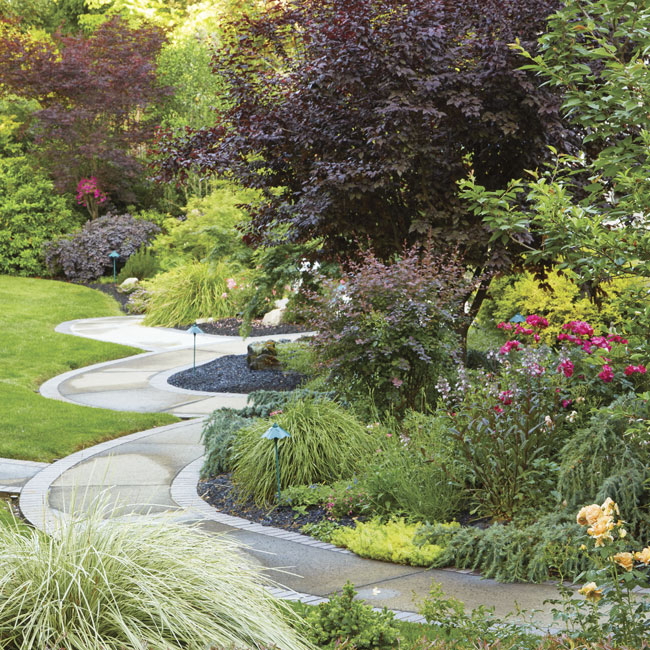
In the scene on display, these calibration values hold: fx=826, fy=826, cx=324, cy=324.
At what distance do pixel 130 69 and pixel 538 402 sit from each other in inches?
773

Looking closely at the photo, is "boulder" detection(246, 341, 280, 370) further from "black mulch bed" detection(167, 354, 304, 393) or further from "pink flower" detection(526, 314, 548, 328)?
"pink flower" detection(526, 314, 548, 328)

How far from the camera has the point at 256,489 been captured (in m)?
5.98

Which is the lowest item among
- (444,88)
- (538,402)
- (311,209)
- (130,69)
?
(538,402)

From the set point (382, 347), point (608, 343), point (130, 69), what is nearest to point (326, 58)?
point (382, 347)

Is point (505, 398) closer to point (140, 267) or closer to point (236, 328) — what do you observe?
point (236, 328)

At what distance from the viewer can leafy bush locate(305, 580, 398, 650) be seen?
125 inches

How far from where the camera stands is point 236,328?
51.0 ft

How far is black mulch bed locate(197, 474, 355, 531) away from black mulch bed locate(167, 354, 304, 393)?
11.9 feet

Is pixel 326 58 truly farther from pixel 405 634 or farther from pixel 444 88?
pixel 405 634

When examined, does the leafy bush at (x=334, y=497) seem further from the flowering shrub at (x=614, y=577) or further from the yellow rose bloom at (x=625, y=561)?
the yellow rose bloom at (x=625, y=561)

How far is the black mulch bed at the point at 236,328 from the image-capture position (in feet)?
49.8

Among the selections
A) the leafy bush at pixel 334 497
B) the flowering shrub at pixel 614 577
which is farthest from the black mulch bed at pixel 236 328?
the flowering shrub at pixel 614 577

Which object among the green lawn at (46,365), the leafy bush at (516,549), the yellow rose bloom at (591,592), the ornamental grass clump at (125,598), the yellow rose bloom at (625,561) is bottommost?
the green lawn at (46,365)

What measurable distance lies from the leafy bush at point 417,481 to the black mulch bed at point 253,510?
0.96 feet
